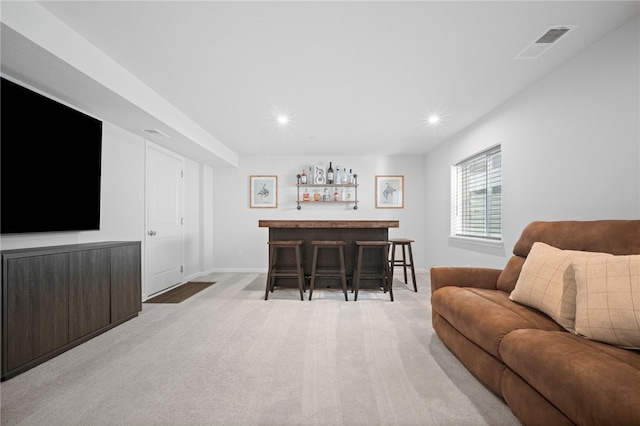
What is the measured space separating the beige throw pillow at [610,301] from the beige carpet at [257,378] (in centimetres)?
62

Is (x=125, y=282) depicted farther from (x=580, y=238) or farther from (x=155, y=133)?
(x=580, y=238)

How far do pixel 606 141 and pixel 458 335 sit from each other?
185 cm

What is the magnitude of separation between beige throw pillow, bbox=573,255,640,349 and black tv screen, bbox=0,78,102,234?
144 inches

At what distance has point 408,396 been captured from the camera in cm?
176

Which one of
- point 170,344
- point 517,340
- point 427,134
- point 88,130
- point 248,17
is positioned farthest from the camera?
point 427,134

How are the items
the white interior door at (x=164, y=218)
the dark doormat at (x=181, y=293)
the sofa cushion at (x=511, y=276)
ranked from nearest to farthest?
the sofa cushion at (x=511, y=276)
the dark doormat at (x=181, y=293)
the white interior door at (x=164, y=218)

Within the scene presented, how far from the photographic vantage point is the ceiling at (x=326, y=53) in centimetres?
199

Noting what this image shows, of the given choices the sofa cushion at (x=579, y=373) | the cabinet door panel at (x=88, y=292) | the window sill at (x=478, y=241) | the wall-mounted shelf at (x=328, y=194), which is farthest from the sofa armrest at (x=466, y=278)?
the wall-mounted shelf at (x=328, y=194)

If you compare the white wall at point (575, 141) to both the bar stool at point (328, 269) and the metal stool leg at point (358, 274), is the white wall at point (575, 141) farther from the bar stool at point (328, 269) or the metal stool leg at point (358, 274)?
the bar stool at point (328, 269)

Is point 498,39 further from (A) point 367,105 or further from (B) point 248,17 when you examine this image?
(B) point 248,17

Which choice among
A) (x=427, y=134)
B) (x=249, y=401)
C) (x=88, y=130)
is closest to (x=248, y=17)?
(x=88, y=130)

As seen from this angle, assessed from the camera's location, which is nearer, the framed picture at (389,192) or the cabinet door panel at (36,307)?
the cabinet door panel at (36,307)

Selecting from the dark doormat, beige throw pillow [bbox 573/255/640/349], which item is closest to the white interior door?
the dark doormat

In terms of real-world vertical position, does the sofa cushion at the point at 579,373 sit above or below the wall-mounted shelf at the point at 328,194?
below
